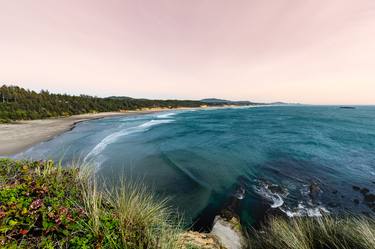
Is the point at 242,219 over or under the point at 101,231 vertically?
under

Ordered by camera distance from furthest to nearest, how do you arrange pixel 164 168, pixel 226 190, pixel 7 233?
pixel 164 168
pixel 226 190
pixel 7 233

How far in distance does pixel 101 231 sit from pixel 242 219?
5586mm

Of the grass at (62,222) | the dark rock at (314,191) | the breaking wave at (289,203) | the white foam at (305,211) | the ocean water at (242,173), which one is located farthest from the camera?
the dark rock at (314,191)

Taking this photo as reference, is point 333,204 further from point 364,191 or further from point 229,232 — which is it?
point 229,232

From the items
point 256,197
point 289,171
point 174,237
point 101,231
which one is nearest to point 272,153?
point 289,171

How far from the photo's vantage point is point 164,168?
38.5 ft

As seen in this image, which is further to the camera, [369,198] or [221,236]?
[369,198]

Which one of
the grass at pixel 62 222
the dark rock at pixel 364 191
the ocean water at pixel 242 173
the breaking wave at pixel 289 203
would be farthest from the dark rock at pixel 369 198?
the grass at pixel 62 222

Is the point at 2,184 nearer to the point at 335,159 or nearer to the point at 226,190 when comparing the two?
the point at 226,190

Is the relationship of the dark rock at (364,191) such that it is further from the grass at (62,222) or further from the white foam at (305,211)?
the grass at (62,222)

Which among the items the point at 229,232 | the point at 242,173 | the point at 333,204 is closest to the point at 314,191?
the point at 333,204

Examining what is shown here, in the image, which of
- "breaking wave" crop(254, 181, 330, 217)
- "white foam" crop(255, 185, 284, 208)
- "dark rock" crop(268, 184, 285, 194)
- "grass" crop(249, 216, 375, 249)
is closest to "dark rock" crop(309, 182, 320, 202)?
"breaking wave" crop(254, 181, 330, 217)

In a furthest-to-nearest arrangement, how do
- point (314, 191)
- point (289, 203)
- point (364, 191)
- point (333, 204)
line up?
point (364, 191)
point (314, 191)
point (333, 204)
point (289, 203)

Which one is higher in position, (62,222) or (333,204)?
(62,222)
